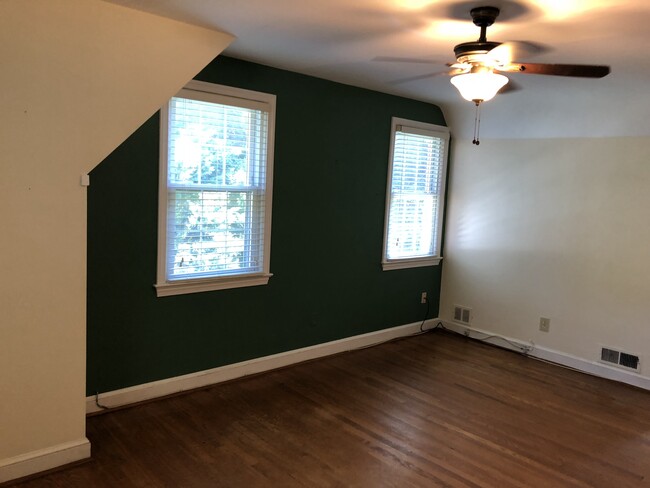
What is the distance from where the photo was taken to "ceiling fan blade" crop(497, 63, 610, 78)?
229 centimetres

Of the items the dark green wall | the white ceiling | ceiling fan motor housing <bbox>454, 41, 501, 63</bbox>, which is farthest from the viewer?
the dark green wall

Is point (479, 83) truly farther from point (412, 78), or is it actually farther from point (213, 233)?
point (213, 233)

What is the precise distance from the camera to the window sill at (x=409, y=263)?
4952 mm

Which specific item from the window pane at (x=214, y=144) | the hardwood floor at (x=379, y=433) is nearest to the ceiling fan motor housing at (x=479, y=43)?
the window pane at (x=214, y=144)

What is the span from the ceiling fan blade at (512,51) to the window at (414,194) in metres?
1.77

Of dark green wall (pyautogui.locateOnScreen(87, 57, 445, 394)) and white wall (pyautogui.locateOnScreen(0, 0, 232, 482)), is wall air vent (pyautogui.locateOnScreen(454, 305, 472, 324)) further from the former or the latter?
white wall (pyautogui.locateOnScreen(0, 0, 232, 482))

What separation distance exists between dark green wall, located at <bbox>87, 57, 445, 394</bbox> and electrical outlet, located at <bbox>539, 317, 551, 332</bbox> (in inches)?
43.7

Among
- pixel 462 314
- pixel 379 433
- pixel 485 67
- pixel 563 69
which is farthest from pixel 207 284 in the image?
pixel 462 314

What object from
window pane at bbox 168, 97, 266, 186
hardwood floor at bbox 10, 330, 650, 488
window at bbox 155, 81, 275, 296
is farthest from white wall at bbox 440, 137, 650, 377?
window pane at bbox 168, 97, 266, 186

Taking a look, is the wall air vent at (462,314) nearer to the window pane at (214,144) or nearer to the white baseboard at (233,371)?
the white baseboard at (233,371)

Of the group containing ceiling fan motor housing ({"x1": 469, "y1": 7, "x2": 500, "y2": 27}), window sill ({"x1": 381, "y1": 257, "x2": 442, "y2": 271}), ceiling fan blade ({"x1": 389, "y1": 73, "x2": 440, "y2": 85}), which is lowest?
window sill ({"x1": 381, "y1": 257, "x2": 442, "y2": 271})

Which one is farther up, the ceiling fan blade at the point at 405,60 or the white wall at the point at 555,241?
the ceiling fan blade at the point at 405,60

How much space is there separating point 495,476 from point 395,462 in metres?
0.53

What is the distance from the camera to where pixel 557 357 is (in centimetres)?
466
